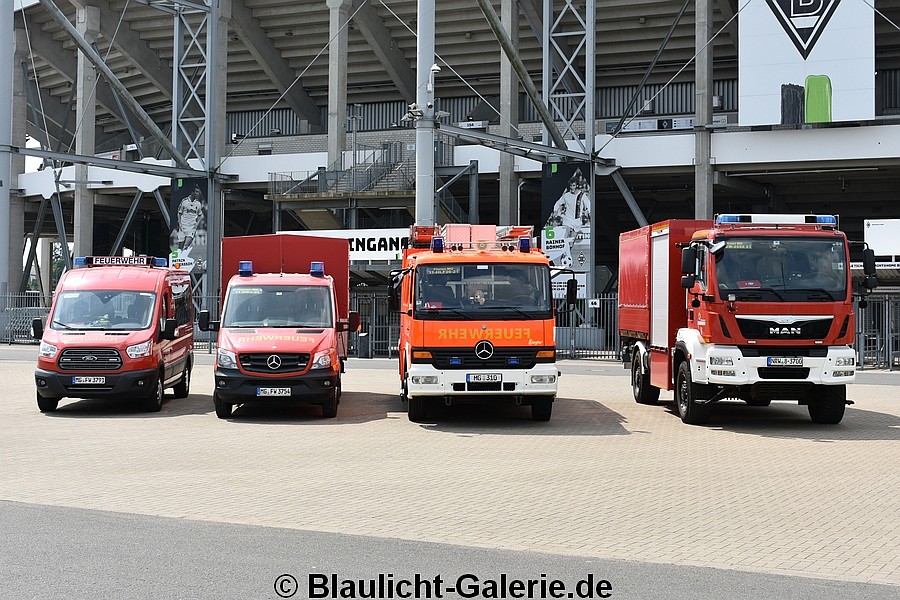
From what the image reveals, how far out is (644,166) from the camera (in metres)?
39.8

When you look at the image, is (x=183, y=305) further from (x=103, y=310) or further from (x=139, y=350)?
(x=139, y=350)

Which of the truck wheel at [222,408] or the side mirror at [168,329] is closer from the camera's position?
the truck wheel at [222,408]

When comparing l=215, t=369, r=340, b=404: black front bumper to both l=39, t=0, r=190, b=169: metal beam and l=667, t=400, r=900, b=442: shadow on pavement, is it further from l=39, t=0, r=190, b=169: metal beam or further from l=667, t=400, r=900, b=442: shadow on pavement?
l=39, t=0, r=190, b=169: metal beam

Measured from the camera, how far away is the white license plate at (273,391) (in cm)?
1678

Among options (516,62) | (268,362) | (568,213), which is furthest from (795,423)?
(568,213)

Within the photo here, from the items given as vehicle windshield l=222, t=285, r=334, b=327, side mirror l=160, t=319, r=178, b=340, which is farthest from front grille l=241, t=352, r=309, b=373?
side mirror l=160, t=319, r=178, b=340

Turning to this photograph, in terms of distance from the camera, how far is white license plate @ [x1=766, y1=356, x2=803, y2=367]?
15766mm

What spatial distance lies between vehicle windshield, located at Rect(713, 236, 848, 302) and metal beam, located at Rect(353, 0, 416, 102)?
3026cm

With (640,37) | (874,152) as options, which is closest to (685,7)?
(640,37)

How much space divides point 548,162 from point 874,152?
1076 centimetres

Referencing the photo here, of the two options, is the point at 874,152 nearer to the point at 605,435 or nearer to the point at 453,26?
the point at 453,26

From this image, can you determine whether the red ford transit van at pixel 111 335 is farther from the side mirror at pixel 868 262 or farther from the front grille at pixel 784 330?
the side mirror at pixel 868 262

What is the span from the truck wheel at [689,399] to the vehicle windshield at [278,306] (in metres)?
5.61

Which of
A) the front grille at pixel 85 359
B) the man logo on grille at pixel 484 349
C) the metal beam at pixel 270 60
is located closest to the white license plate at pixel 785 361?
the man logo on grille at pixel 484 349
